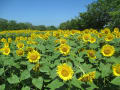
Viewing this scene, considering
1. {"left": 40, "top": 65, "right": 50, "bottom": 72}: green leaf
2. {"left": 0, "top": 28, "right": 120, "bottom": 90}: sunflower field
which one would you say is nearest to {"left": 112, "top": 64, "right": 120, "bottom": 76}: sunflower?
{"left": 0, "top": 28, "right": 120, "bottom": 90}: sunflower field

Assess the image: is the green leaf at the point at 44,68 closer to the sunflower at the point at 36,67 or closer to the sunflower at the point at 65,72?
the sunflower at the point at 36,67

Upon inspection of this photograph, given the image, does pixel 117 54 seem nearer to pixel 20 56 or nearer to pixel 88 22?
pixel 20 56

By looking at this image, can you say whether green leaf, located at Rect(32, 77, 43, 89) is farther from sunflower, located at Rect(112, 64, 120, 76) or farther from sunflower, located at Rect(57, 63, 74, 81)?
sunflower, located at Rect(112, 64, 120, 76)

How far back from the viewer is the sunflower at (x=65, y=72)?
1824 millimetres

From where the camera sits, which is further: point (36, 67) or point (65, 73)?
point (36, 67)

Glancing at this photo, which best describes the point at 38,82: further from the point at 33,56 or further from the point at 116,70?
the point at 116,70

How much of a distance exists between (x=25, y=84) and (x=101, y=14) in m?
23.9

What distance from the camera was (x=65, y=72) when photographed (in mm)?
1846

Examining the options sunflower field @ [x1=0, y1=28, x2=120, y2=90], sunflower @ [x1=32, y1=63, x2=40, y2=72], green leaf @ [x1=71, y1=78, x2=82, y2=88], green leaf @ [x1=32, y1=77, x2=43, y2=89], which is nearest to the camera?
green leaf @ [x1=71, y1=78, x2=82, y2=88]

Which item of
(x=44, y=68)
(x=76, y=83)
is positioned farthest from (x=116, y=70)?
(x=44, y=68)

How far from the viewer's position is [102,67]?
2.10 metres

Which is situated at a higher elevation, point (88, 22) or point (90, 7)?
point (90, 7)

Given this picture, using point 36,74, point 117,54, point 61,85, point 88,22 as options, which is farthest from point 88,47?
point 88,22

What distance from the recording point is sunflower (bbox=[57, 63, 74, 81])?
1824 millimetres
